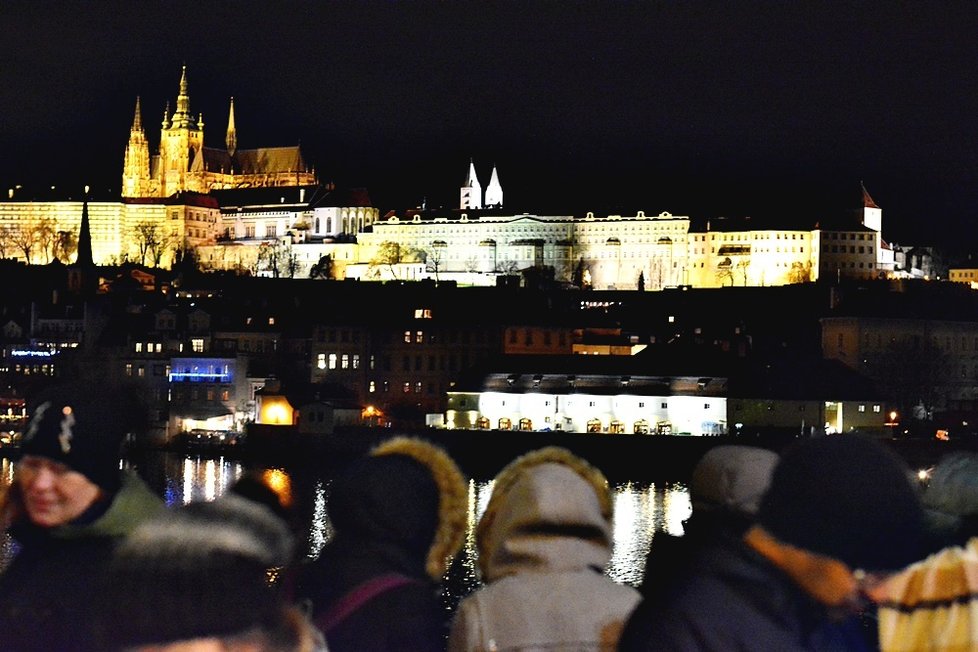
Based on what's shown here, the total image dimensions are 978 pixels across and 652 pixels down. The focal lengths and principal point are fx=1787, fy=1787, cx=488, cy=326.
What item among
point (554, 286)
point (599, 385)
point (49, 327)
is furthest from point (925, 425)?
point (554, 286)

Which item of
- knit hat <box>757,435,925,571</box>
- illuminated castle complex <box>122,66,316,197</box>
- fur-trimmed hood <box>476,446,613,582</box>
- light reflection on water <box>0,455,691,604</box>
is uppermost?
illuminated castle complex <box>122,66,316,197</box>

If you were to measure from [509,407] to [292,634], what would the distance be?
39.5m

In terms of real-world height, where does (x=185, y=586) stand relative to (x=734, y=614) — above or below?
above

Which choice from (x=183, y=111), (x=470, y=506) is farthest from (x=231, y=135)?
(x=470, y=506)

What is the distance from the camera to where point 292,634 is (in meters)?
2.22

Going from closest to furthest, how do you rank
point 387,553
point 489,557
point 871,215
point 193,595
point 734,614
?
point 193,595
point 734,614
point 489,557
point 387,553
point 871,215

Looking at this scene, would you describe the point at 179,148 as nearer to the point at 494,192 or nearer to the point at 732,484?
the point at 494,192

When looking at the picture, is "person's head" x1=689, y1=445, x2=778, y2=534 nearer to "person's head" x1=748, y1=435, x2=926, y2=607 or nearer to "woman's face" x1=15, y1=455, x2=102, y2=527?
"person's head" x1=748, y1=435, x2=926, y2=607

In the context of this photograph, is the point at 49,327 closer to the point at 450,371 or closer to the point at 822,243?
the point at 450,371

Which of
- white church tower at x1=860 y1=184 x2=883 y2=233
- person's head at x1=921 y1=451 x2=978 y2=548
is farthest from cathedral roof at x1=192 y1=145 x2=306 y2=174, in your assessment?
person's head at x1=921 y1=451 x2=978 y2=548

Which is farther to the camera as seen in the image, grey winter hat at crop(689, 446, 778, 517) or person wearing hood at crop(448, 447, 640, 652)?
grey winter hat at crop(689, 446, 778, 517)

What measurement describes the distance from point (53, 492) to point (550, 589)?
86 centimetres

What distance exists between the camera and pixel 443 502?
3.44m

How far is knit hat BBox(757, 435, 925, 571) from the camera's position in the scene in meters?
2.56
